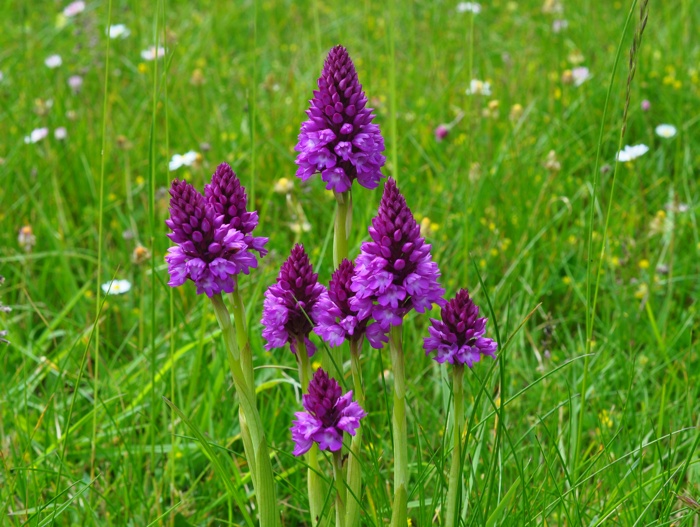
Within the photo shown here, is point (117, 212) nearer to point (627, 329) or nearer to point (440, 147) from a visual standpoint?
point (440, 147)

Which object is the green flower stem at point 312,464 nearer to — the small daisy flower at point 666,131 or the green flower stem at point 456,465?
the green flower stem at point 456,465

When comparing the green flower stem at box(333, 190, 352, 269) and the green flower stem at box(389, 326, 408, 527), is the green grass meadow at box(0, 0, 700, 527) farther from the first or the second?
the green flower stem at box(333, 190, 352, 269)

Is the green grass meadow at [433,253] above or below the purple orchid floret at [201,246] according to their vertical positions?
below

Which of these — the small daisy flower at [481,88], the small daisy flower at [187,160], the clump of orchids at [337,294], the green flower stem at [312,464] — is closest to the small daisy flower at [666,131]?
the small daisy flower at [481,88]

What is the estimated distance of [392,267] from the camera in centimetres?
160

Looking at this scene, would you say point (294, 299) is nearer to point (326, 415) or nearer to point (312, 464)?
point (326, 415)

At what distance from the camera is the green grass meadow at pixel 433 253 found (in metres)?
2.21

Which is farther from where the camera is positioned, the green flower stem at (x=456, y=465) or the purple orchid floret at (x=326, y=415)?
the green flower stem at (x=456, y=465)

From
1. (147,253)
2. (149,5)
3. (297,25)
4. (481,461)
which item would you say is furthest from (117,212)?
(149,5)

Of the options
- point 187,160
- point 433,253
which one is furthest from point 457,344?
point 187,160

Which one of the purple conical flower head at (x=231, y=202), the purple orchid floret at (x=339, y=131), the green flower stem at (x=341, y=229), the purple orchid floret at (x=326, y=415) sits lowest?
the purple orchid floret at (x=326, y=415)

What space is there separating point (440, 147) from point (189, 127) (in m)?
1.51

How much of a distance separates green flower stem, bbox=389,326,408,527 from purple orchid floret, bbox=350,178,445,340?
95mm

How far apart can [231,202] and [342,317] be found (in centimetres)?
34
